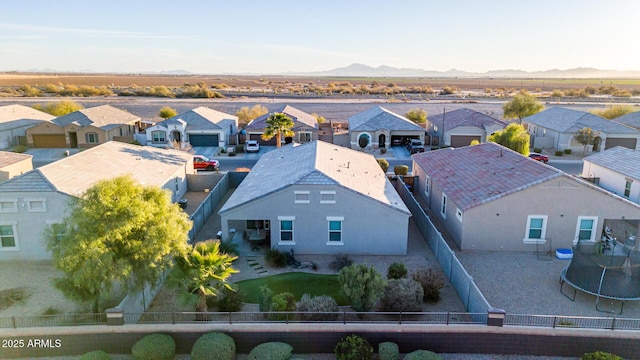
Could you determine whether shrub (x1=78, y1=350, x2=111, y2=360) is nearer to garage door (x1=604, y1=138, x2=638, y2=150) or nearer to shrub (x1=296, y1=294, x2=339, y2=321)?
shrub (x1=296, y1=294, x2=339, y2=321)

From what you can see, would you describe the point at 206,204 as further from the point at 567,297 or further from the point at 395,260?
the point at 567,297

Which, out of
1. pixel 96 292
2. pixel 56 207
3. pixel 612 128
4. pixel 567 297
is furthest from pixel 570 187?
pixel 612 128

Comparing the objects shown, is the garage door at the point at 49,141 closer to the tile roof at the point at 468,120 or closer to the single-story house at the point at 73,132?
the single-story house at the point at 73,132

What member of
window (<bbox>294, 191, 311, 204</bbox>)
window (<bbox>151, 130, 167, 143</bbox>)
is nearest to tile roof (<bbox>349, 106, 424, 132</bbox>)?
window (<bbox>151, 130, 167, 143</bbox>)

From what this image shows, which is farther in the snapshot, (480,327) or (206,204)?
(206,204)

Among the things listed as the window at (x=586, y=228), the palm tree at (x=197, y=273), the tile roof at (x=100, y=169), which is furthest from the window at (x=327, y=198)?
the window at (x=586, y=228)

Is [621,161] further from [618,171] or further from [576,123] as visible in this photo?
[576,123]
